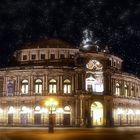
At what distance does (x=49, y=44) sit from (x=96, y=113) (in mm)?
19071

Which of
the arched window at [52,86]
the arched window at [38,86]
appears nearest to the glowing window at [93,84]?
the arched window at [52,86]

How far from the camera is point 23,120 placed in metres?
76.8

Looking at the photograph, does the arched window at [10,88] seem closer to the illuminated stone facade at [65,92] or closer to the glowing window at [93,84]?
the illuminated stone facade at [65,92]

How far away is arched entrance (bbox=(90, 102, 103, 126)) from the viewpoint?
76.9 metres

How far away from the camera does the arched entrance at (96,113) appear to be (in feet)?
252

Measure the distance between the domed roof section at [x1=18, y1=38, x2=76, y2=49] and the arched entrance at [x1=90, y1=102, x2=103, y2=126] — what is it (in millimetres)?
15268

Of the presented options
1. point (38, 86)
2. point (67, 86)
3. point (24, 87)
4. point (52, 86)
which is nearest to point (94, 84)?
point (67, 86)

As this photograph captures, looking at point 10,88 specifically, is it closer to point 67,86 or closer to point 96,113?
point 67,86

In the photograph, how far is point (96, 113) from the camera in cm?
7800

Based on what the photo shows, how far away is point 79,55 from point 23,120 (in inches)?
677

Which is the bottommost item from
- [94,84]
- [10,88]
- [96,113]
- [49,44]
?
[96,113]

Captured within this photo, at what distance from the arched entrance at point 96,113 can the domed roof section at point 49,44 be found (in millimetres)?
15268

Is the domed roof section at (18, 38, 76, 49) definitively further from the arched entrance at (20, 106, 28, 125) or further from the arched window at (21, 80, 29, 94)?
the arched entrance at (20, 106, 28, 125)

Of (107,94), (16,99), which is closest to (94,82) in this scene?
(107,94)
